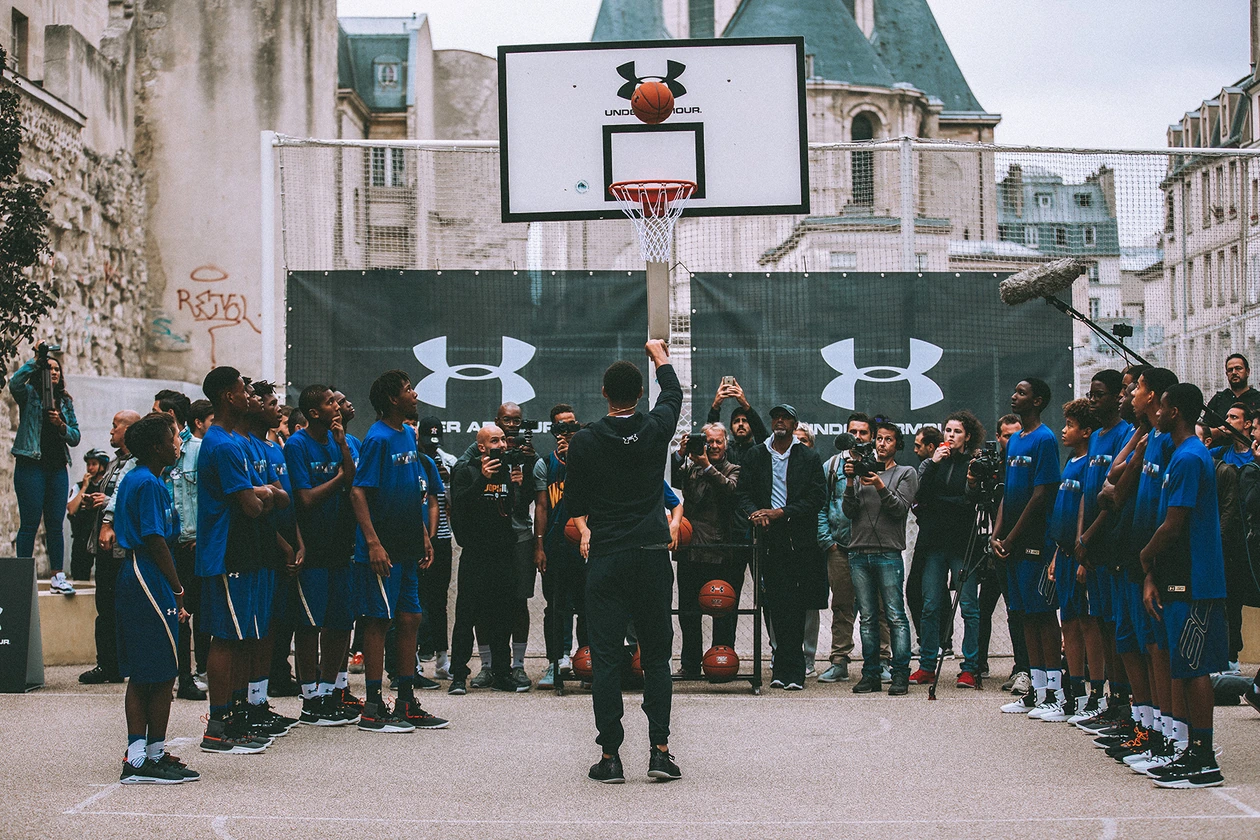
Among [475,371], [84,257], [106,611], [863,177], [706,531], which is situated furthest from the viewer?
[84,257]

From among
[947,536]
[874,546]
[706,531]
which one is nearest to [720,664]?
[706,531]

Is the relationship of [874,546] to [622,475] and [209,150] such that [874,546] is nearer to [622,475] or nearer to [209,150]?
[622,475]

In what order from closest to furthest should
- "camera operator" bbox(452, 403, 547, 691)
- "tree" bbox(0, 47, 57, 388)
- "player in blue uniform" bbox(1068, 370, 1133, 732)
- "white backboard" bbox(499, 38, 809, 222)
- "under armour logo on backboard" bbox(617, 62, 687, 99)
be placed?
"player in blue uniform" bbox(1068, 370, 1133, 732) → "camera operator" bbox(452, 403, 547, 691) → "white backboard" bbox(499, 38, 809, 222) → "under armour logo on backboard" bbox(617, 62, 687, 99) → "tree" bbox(0, 47, 57, 388)

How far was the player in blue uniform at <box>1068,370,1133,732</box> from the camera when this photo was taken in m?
7.81

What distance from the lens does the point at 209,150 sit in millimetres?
24094

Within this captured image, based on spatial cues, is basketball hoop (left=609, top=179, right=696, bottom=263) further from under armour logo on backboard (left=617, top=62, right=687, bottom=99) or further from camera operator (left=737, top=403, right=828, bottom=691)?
camera operator (left=737, top=403, right=828, bottom=691)

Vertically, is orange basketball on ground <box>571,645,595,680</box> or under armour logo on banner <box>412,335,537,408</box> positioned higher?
under armour logo on banner <box>412,335,537,408</box>

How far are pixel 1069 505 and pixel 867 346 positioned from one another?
4.54m

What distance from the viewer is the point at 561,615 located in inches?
398

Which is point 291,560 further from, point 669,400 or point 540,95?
point 540,95

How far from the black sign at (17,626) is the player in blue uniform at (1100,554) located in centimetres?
731

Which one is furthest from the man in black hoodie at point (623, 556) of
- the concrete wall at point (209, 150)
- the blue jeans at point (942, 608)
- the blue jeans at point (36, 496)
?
the concrete wall at point (209, 150)

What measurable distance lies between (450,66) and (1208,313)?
118ft

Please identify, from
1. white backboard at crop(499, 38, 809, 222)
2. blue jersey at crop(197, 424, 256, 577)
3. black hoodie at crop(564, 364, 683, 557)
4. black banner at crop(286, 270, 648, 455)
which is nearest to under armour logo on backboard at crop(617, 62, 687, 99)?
white backboard at crop(499, 38, 809, 222)
